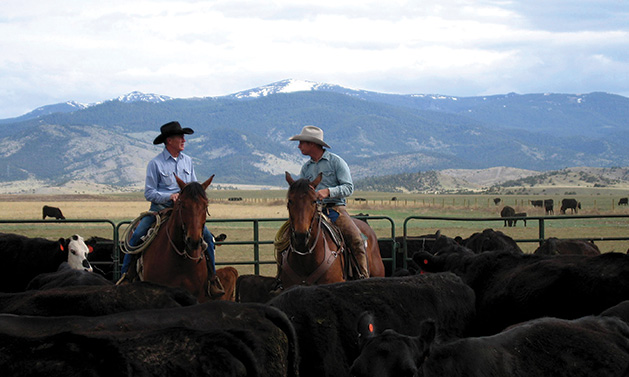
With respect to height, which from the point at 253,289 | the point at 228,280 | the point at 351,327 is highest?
the point at 351,327

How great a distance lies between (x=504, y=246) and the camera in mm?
12625

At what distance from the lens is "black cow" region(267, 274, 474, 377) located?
4.63 metres

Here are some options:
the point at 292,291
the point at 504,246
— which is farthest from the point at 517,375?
the point at 504,246

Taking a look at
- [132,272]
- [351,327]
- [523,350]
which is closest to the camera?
[523,350]

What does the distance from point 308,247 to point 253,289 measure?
91.7 inches

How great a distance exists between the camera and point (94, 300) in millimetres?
5000

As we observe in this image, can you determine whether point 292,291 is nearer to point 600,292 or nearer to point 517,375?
point 517,375

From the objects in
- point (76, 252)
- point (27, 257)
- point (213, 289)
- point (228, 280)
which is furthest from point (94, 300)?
point (27, 257)

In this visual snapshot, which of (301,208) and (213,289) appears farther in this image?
(213,289)

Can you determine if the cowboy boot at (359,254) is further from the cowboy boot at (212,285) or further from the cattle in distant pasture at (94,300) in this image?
the cattle in distant pasture at (94,300)

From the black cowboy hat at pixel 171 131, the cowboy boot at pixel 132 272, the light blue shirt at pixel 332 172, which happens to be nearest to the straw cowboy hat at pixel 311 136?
the light blue shirt at pixel 332 172

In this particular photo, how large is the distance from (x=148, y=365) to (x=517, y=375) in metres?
2.10

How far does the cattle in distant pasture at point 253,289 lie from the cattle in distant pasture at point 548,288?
11.0 feet

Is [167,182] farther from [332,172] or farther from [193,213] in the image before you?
[332,172]
